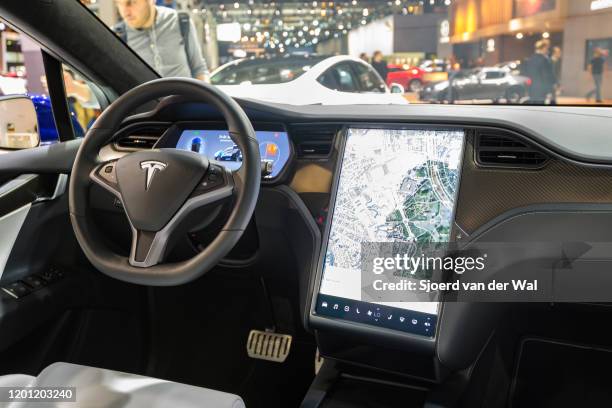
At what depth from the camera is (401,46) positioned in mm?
6570

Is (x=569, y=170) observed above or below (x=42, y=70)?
below

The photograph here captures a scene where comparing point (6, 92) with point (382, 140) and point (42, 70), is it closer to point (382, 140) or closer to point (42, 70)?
point (42, 70)

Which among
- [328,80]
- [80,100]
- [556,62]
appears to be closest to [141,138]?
[80,100]

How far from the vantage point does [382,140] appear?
158 cm

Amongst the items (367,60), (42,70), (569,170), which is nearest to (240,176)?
(569,170)

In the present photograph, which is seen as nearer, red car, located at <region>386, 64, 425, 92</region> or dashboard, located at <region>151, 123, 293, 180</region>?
dashboard, located at <region>151, 123, 293, 180</region>

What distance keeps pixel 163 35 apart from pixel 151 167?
152 centimetres

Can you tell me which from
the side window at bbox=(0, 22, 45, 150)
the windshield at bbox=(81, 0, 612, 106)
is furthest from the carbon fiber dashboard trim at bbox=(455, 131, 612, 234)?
the windshield at bbox=(81, 0, 612, 106)

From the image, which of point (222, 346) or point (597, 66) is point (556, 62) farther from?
point (222, 346)

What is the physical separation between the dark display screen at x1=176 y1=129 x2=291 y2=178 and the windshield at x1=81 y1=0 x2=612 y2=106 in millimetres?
2499

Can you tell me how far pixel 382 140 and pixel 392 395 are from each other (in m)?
0.76

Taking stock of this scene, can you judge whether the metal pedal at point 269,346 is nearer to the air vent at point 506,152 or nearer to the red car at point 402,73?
the air vent at point 506,152

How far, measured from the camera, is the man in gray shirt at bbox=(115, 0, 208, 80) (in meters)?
2.49

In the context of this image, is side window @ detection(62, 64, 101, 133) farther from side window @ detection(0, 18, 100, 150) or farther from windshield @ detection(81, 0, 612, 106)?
windshield @ detection(81, 0, 612, 106)
